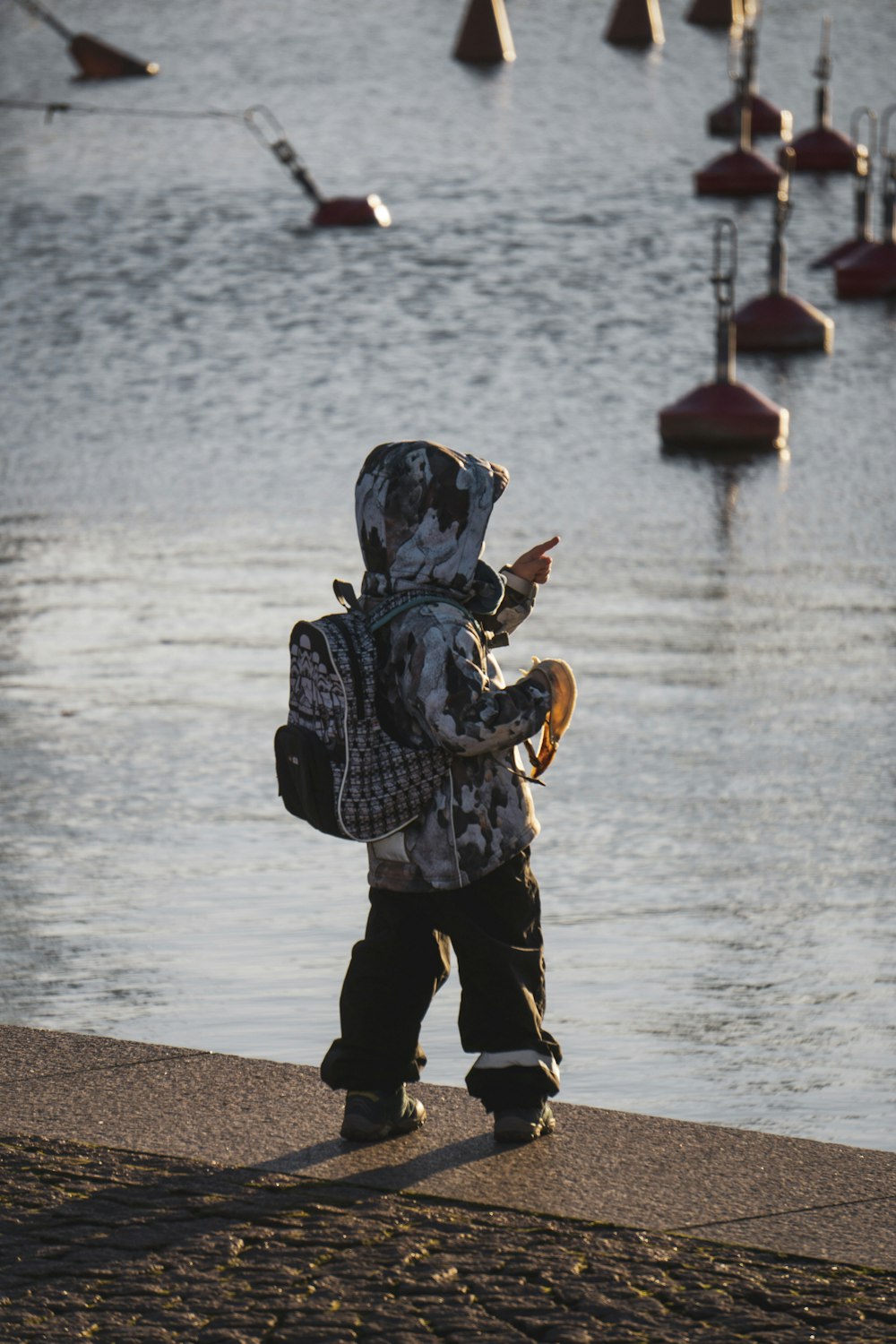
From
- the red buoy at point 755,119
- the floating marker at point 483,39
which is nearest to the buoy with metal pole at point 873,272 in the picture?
the red buoy at point 755,119

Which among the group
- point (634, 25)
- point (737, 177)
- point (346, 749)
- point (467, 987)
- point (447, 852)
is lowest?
point (737, 177)

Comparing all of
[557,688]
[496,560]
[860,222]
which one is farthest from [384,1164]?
[860,222]

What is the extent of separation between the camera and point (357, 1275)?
3.39 m

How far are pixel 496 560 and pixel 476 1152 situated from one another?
5.76 meters

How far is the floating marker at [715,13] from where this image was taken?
133 feet

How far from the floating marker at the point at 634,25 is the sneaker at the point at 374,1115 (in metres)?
35.0

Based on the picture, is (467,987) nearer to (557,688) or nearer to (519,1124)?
(519,1124)

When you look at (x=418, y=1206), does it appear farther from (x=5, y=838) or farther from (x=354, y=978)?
(x=5, y=838)

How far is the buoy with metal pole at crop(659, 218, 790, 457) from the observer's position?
40.1 feet

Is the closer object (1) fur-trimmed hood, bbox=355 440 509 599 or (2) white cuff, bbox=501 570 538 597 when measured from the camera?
(1) fur-trimmed hood, bbox=355 440 509 599

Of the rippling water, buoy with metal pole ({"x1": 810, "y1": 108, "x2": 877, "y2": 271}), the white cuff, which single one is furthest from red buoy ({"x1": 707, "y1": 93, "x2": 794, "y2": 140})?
the white cuff

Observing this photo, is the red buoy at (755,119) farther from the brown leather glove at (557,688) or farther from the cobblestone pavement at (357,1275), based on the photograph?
the cobblestone pavement at (357,1275)

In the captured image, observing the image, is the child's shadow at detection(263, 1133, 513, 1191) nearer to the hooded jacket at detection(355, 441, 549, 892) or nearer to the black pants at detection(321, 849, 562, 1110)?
the black pants at detection(321, 849, 562, 1110)

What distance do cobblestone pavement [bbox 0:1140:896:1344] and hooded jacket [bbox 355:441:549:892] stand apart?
0.57 metres
